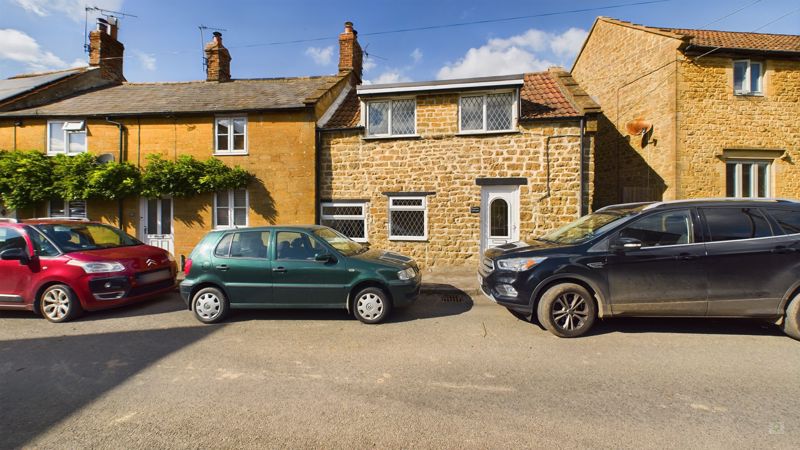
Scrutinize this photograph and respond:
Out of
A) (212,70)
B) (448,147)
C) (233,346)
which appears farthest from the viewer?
(212,70)

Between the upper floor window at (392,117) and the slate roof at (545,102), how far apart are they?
547 millimetres

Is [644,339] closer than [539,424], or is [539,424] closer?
[539,424]

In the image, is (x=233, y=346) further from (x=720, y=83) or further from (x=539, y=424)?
(x=720, y=83)

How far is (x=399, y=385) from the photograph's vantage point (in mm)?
3328

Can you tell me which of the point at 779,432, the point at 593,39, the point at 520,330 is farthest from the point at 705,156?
the point at 779,432

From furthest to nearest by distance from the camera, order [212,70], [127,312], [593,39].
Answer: [593,39] → [212,70] → [127,312]

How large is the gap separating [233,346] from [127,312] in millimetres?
3022

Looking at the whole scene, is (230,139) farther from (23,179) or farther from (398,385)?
(398,385)

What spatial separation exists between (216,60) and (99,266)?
1083 centimetres

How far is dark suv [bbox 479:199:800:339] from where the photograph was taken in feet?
14.7

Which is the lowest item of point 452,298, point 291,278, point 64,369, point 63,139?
point 64,369

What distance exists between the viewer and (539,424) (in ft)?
8.84

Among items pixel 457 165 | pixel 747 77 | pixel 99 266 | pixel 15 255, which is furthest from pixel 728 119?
pixel 15 255

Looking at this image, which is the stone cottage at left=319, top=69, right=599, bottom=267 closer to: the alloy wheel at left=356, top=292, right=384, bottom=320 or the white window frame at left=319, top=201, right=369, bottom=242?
the white window frame at left=319, top=201, right=369, bottom=242
